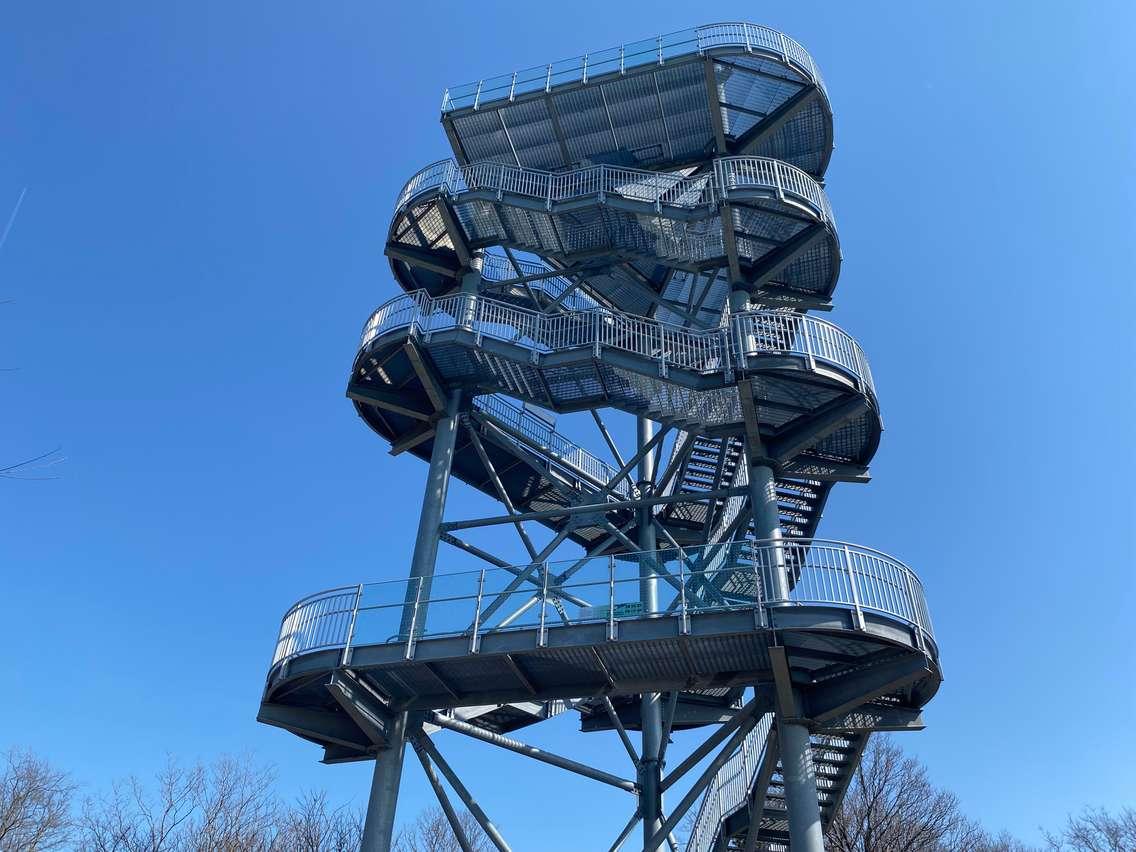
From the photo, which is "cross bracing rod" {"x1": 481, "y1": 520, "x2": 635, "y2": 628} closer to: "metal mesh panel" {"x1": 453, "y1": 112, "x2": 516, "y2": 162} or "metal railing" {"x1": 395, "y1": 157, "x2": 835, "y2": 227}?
"metal railing" {"x1": 395, "y1": 157, "x2": 835, "y2": 227}

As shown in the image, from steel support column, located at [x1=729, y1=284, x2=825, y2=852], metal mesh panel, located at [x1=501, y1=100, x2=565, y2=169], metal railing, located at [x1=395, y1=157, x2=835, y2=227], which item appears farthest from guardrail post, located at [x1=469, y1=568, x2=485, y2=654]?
metal mesh panel, located at [x1=501, y1=100, x2=565, y2=169]

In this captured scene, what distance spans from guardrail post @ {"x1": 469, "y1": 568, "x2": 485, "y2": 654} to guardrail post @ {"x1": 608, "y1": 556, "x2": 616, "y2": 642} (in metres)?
2.20

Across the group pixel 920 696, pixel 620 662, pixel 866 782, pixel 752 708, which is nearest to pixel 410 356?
pixel 620 662

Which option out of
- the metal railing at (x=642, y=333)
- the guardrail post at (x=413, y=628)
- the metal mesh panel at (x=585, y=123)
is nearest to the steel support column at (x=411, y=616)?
the guardrail post at (x=413, y=628)

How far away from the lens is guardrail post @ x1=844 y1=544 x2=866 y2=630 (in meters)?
13.8

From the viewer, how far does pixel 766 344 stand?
1770 centimetres

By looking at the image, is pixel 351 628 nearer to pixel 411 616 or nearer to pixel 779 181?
pixel 411 616

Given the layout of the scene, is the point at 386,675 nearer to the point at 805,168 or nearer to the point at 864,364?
the point at 864,364

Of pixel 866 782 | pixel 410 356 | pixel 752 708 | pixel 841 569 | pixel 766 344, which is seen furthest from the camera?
pixel 866 782

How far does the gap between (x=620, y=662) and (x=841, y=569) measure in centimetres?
380

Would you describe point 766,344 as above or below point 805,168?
below

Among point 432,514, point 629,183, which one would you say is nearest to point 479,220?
point 629,183

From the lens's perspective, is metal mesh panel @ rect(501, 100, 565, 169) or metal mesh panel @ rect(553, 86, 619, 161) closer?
metal mesh panel @ rect(553, 86, 619, 161)

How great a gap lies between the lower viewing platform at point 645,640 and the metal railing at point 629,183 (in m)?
8.32
